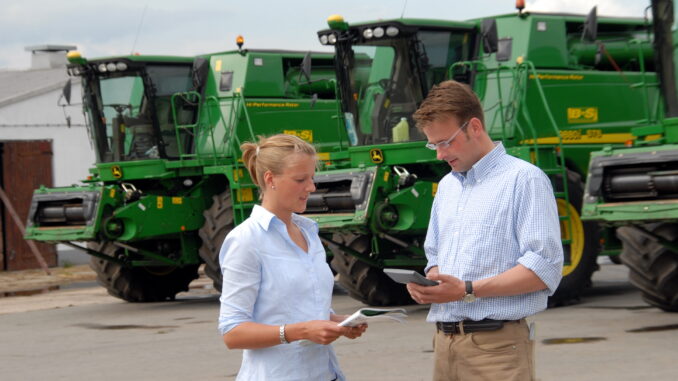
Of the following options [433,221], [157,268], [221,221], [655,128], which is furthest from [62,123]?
[433,221]

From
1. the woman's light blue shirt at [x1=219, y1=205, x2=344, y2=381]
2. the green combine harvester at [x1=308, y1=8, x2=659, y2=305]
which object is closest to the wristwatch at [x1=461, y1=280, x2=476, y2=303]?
the woman's light blue shirt at [x1=219, y1=205, x2=344, y2=381]

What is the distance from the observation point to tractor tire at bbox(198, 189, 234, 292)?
16844 mm

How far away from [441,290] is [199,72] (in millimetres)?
14179

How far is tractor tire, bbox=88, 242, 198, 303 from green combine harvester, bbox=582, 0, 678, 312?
27.0ft

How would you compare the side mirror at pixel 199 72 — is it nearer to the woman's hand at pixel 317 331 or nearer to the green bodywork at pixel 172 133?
the green bodywork at pixel 172 133

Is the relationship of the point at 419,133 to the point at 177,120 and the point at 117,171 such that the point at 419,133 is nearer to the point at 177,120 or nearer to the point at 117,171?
the point at 177,120

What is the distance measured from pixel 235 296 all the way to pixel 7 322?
12.6m

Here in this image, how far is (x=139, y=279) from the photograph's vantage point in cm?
1848

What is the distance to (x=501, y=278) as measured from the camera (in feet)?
15.2

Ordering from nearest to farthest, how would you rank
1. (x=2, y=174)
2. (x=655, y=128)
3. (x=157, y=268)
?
(x=655, y=128) < (x=157, y=268) < (x=2, y=174)

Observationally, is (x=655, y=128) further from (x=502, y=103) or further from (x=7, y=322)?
(x=7, y=322)

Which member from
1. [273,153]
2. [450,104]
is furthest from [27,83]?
[273,153]

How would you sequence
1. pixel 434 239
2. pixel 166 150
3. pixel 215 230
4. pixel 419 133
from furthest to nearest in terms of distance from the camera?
pixel 166 150
pixel 215 230
pixel 419 133
pixel 434 239

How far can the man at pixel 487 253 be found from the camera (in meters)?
4.62
